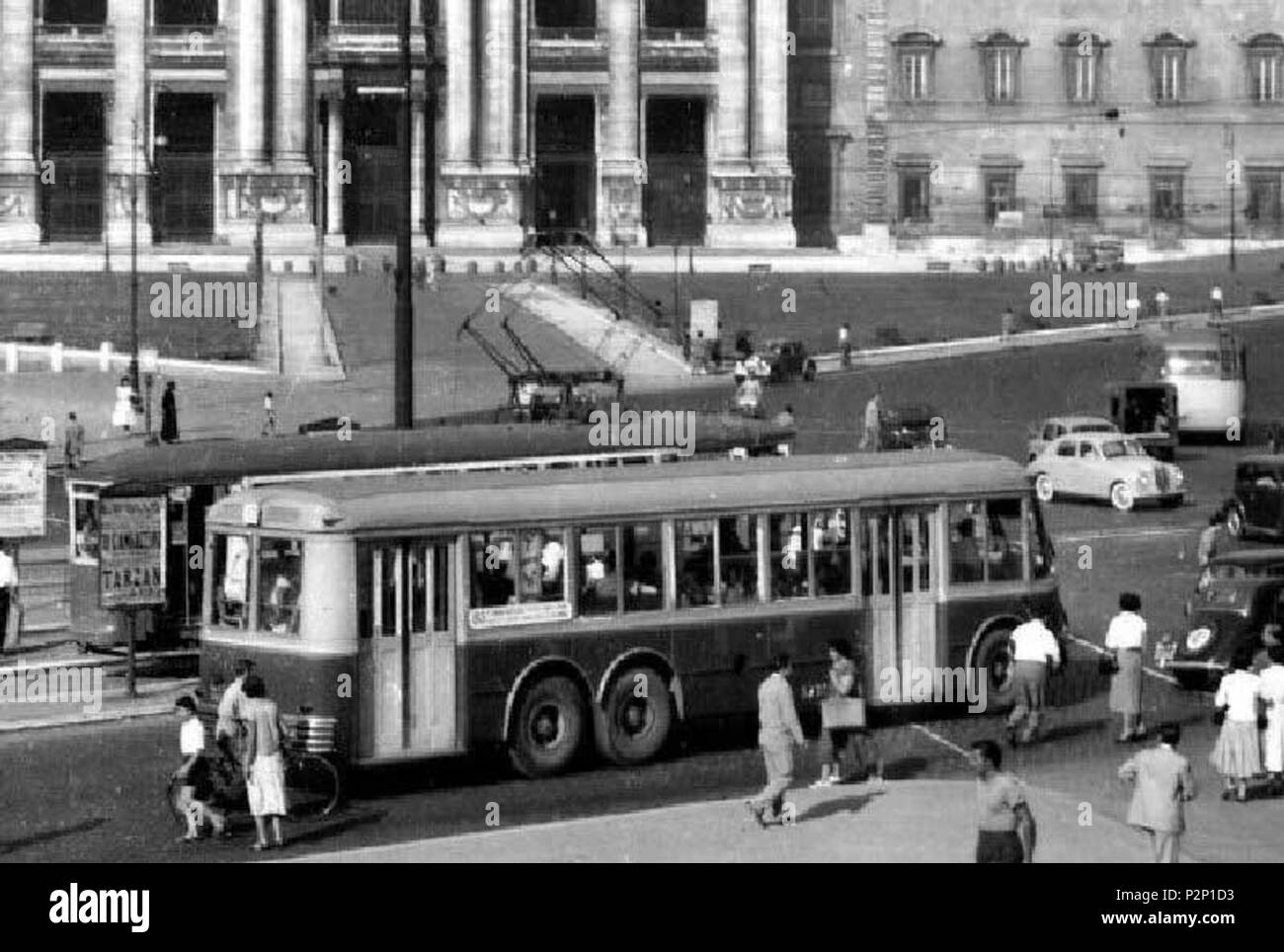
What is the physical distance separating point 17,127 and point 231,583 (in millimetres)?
80381

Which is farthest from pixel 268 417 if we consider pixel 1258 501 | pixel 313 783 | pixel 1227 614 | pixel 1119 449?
pixel 313 783

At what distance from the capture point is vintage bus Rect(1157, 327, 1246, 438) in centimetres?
7231

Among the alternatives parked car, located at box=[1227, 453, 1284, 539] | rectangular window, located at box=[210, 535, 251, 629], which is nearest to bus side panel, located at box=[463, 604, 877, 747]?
rectangular window, located at box=[210, 535, 251, 629]

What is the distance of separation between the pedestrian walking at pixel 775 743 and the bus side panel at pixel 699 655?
3638 millimetres

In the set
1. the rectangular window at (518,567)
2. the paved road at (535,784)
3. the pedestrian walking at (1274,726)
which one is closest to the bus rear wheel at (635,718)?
the paved road at (535,784)

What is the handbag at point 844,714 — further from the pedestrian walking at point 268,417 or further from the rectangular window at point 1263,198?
the rectangular window at point 1263,198

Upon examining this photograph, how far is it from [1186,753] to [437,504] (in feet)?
27.7

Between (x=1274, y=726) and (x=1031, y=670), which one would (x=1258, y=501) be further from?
(x=1274, y=726)

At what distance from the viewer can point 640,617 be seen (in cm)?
3459

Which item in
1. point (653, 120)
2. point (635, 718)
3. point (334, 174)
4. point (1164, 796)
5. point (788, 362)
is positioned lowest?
point (1164, 796)

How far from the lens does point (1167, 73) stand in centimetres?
12531
